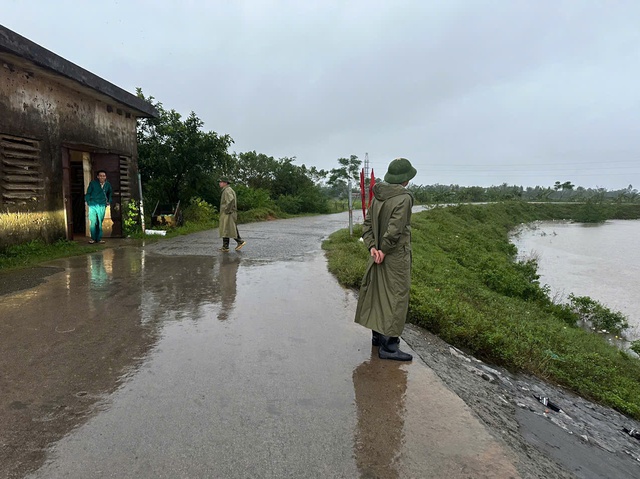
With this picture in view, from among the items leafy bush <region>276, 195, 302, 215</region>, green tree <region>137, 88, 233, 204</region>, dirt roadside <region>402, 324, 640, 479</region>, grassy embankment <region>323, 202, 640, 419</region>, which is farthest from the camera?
leafy bush <region>276, 195, 302, 215</region>

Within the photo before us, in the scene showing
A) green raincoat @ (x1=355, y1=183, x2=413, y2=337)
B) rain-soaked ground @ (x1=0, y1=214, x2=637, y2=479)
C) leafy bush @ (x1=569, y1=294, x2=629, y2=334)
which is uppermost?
green raincoat @ (x1=355, y1=183, x2=413, y2=337)

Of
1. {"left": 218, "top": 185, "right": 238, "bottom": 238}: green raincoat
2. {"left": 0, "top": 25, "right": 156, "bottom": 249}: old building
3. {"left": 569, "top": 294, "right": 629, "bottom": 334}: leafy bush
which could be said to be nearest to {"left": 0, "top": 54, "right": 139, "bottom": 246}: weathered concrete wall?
{"left": 0, "top": 25, "right": 156, "bottom": 249}: old building

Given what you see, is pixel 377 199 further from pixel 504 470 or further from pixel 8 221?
pixel 8 221

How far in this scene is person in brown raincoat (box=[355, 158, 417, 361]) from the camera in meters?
3.78

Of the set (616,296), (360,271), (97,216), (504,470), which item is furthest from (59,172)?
(616,296)

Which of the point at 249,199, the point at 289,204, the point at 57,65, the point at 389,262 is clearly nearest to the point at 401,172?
the point at 389,262

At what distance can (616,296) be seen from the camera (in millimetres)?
12633

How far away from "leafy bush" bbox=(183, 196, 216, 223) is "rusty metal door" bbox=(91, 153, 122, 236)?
471 centimetres

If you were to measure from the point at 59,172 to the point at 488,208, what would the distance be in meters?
32.3

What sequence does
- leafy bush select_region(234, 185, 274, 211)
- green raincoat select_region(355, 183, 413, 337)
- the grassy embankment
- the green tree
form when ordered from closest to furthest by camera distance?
green raincoat select_region(355, 183, 413, 337) → the grassy embankment → the green tree → leafy bush select_region(234, 185, 274, 211)

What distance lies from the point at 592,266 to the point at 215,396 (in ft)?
61.1

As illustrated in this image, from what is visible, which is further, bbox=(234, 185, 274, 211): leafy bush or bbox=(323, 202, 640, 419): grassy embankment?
bbox=(234, 185, 274, 211): leafy bush

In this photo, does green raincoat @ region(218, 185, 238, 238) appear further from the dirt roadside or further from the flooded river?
the flooded river

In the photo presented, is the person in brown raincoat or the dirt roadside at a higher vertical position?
the person in brown raincoat
